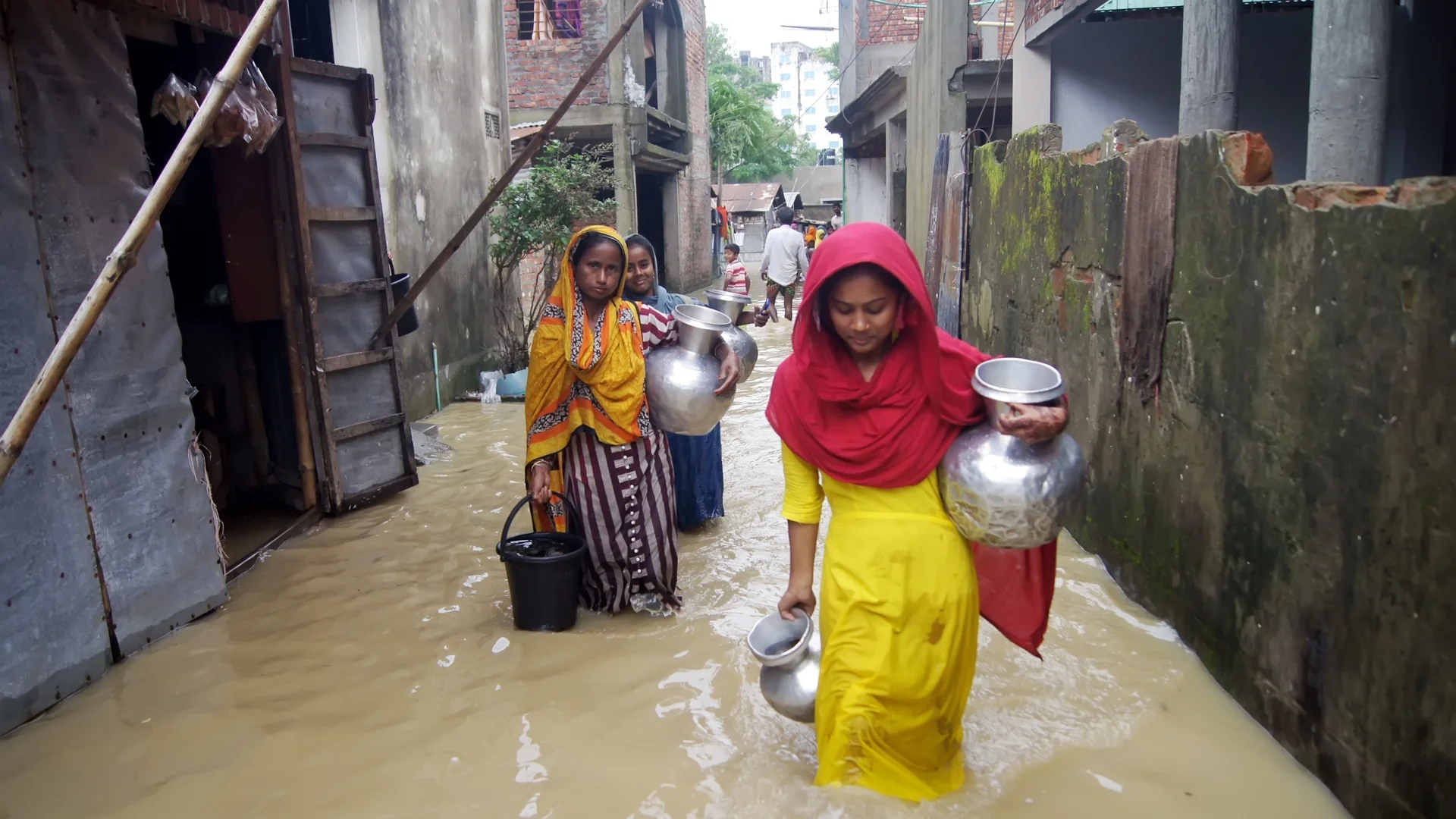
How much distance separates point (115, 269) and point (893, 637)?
6.22 ft

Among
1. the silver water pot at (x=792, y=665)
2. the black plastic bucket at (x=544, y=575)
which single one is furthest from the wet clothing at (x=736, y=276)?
the silver water pot at (x=792, y=665)

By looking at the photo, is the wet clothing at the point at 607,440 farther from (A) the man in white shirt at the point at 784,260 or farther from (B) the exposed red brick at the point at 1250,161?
(A) the man in white shirt at the point at 784,260

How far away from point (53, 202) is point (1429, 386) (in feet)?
13.7

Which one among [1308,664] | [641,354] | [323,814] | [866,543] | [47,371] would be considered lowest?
[323,814]

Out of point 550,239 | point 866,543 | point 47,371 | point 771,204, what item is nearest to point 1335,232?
point 866,543

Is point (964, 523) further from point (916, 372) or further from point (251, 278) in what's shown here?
point (251, 278)

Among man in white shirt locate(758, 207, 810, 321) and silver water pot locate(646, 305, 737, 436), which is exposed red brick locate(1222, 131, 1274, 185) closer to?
silver water pot locate(646, 305, 737, 436)

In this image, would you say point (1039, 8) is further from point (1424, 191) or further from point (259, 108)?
point (1424, 191)

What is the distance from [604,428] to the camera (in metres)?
3.99

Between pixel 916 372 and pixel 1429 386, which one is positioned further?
pixel 916 372

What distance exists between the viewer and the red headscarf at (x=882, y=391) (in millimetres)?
2291

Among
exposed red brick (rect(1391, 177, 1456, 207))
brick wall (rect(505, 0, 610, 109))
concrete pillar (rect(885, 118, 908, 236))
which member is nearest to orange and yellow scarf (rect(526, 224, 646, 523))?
exposed red brick (rect(1391, 177, 1456, 207))

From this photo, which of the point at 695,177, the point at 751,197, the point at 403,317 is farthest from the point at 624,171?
the point at 751,197

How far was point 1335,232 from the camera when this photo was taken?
2.63 meters
